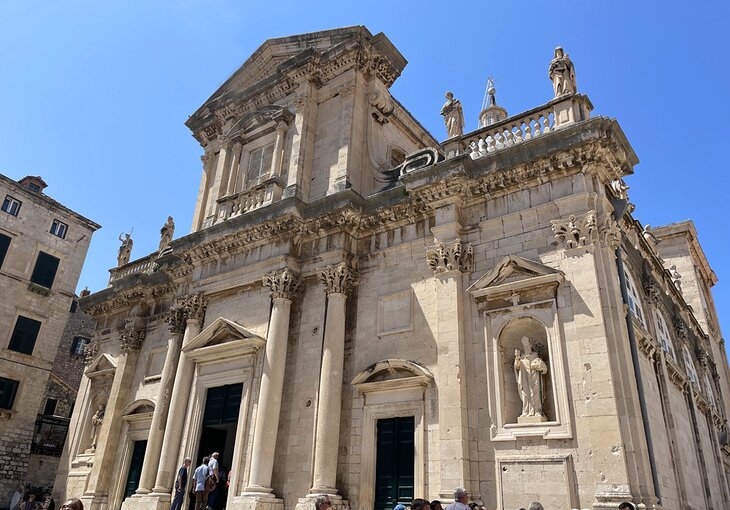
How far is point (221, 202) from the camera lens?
16312 mm

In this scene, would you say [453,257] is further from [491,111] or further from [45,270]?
[45,270]

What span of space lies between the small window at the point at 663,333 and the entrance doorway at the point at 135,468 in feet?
47.7

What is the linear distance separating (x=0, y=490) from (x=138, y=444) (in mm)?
12098

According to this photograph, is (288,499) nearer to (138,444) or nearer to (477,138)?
(138,444)

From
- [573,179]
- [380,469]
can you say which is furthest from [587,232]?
[380,469]

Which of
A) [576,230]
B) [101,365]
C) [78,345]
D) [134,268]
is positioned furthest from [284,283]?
[78,345]

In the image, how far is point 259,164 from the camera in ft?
55.4

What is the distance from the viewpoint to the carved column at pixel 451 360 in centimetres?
977

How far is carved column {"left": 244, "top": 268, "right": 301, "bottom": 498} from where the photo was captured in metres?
11.8

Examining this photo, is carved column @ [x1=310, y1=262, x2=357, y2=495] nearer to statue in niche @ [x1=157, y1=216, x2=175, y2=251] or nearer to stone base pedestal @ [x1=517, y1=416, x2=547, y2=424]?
stone base pedestal @ [x1=517, y1=416, x2=547, y2=424]

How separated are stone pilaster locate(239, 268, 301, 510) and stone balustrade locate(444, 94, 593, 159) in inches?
201

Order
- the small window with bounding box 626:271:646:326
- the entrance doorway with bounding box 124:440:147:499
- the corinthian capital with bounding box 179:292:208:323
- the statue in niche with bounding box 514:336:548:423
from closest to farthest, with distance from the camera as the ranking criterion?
the statue in niche with bounding box 514:336:548:423, the small window with bounding box 626:271:646:326, the corinthian capital with bounding box 179:292:208:323, the entrance doorway with bounding box 124:440:147:499

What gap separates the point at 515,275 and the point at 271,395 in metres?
5.94

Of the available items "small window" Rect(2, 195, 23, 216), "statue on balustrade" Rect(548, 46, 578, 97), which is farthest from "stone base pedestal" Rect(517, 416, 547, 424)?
"small window" Rect(2, 195, 23, 216)
